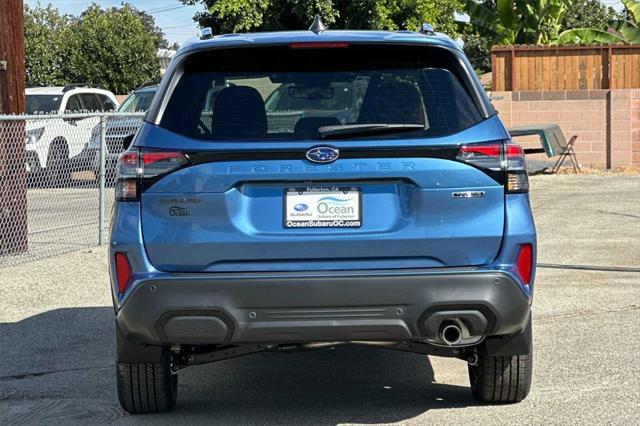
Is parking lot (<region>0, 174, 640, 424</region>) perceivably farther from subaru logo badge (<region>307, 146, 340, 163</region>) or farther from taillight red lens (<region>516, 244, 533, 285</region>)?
subaru logo badge (<region>307, 146, 340, 163</region>)

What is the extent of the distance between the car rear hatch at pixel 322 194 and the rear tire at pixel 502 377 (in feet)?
2.76

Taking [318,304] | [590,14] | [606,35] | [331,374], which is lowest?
[331,374]

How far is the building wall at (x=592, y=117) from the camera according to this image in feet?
72.1

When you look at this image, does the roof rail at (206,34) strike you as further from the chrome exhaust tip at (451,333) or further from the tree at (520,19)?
the tree at (520,19)

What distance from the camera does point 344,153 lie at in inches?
191

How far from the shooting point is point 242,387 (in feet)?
20.7

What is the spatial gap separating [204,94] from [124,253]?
83 centimetres

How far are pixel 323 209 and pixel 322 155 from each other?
0.24m

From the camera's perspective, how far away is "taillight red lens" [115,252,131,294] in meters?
4.91

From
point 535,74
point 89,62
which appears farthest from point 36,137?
point 89,62

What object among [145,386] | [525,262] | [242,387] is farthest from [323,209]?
[242,387]

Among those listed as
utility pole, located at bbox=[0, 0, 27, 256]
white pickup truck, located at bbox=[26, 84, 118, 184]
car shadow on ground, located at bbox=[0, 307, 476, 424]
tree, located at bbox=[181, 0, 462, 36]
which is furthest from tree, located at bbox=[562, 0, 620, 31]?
Answer: car shadow on ground, located at bbox=[0, 307, 476, 424]

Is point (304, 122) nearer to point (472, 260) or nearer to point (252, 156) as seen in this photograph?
point (252, 156)

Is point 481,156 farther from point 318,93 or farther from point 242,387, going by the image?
point 242,387
